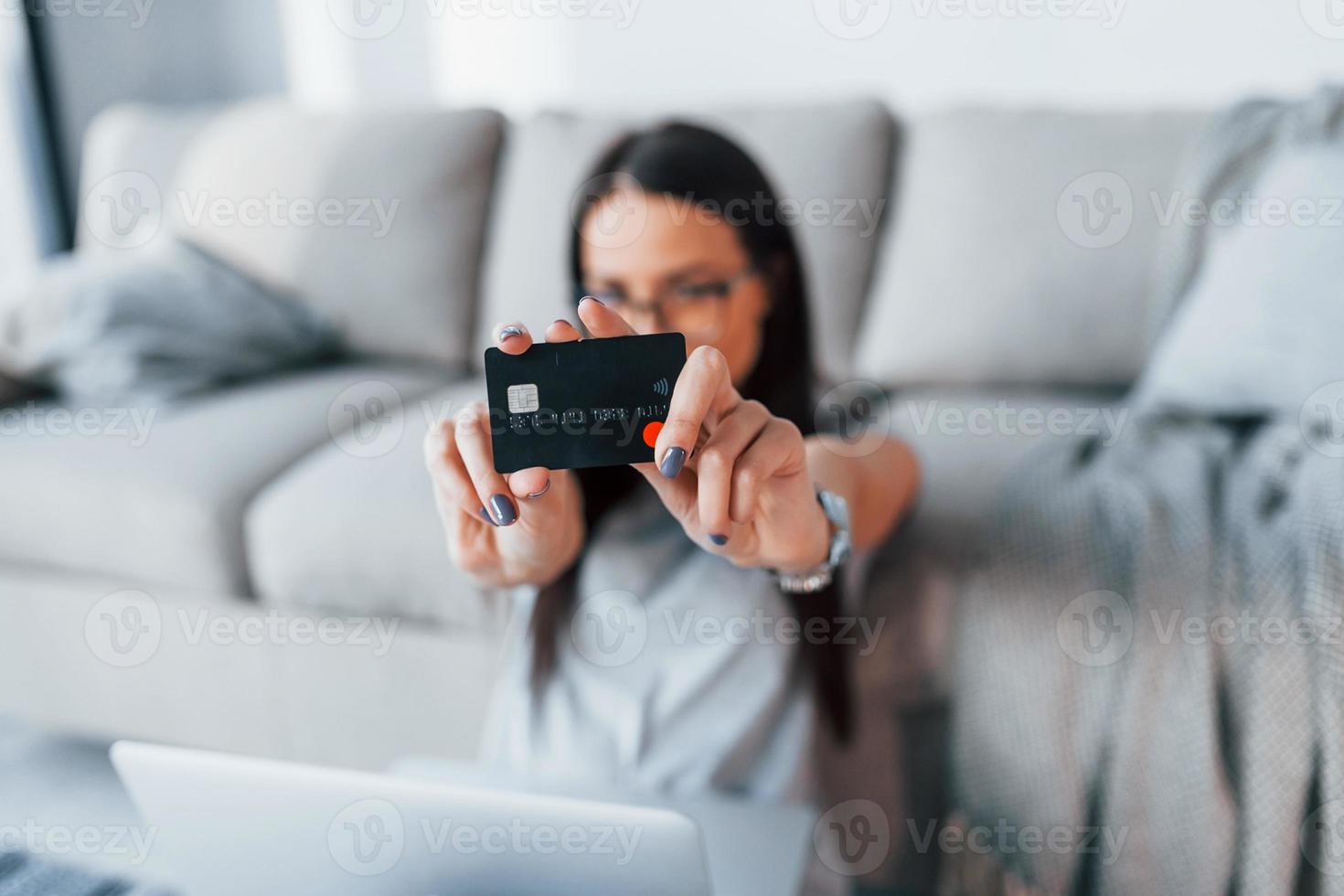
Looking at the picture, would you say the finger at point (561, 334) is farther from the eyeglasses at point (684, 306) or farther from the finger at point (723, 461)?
the eyeglasses at point (684, 306)

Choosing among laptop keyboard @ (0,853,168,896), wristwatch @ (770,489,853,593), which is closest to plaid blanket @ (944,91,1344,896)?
wristwatch @ (770,489,853,593)

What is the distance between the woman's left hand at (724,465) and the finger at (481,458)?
8 centimetres

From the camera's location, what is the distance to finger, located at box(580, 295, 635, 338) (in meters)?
0.56

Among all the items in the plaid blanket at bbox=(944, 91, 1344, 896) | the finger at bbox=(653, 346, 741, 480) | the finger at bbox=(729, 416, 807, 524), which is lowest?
the plaid blanket at bbox=(944, 91, 1344, 896)

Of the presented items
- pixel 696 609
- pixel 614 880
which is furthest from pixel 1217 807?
pixel 614 880

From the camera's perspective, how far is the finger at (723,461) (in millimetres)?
570

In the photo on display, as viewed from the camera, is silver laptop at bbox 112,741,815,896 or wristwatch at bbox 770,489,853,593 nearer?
silver laptop at bbox 112,741,815,896

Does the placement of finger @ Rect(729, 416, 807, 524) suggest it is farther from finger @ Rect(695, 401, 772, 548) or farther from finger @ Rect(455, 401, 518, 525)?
finger @ Rect(455, 401, 518, 525)

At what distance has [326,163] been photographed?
1847 millimetres

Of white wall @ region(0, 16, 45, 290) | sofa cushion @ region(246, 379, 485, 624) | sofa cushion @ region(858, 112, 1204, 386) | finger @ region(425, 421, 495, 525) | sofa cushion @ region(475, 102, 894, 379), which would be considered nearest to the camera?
finger @ region(425, 421, 495, 525)

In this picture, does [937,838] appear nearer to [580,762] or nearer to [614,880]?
[580,762]

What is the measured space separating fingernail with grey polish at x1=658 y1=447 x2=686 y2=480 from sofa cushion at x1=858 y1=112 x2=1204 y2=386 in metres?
1.07

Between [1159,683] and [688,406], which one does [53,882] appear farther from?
[1159,683]

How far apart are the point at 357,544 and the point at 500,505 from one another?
739 millimetres
